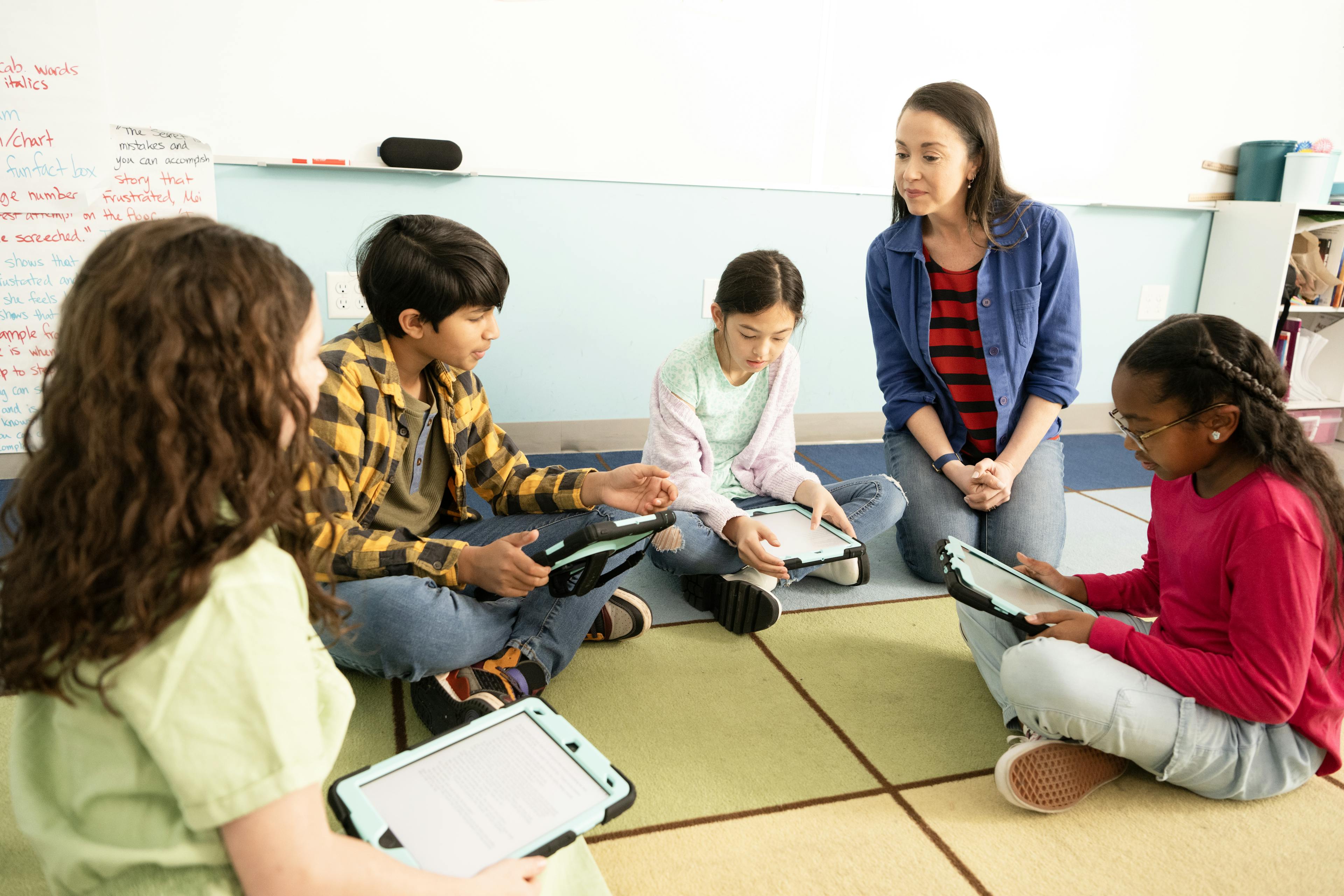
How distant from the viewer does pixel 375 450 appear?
1.15 meters

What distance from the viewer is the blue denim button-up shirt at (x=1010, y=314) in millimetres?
1677

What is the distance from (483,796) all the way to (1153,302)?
2854 millimetres

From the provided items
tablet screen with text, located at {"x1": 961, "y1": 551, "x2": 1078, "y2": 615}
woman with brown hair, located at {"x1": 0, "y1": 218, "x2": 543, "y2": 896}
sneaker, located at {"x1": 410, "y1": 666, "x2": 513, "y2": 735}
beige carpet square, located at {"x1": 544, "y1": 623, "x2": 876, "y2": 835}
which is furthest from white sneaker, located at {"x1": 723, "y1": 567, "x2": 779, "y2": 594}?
woman with brown hair, located at {"x1": 0, "y1": 218, "x2": 543, "y2": 896}

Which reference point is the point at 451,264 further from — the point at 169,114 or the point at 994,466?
the point at 169,114

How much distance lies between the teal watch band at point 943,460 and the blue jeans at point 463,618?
0.72 m

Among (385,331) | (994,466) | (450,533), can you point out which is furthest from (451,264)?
(994,466)

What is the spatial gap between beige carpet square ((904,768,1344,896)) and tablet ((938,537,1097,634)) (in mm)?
211

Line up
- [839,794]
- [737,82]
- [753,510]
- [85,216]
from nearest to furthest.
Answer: [839,794] → [753,510] → [85,216] → [737,82]

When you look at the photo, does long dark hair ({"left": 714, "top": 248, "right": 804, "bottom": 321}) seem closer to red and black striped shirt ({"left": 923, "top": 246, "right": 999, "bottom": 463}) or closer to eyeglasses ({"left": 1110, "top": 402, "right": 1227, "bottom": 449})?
red and black striped shirt ({"left": 923, "top": 246, "right": 999, "bottom": 463})

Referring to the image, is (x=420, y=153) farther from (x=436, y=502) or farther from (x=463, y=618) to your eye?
(x=463, y=618)

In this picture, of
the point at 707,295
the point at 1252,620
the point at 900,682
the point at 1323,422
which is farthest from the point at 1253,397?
the point at 1323,422

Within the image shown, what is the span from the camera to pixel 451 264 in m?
1.14

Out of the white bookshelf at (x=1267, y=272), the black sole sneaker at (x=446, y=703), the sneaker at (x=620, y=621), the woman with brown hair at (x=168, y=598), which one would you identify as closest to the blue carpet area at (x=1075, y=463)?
the white bookshelf at (x=1267, y=272)

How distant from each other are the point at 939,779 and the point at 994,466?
729 mm
